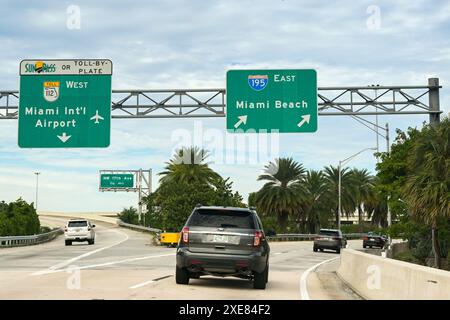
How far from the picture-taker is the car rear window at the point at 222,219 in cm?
1433

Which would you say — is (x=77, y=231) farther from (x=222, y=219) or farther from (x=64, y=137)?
→ (x=222, y=219)

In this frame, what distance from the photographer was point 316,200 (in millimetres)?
73875

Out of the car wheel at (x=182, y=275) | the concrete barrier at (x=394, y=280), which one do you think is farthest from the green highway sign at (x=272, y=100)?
the car wheel at (x=182, y=275)

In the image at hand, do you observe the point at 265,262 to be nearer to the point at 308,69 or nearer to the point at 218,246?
the point at 218,246

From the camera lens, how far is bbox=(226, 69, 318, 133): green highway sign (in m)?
26.8

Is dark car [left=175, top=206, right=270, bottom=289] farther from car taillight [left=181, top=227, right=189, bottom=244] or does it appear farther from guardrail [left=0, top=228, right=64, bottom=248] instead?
guardrail [left=0, top=228, right=64, bottom=248]

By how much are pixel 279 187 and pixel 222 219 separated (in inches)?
2214

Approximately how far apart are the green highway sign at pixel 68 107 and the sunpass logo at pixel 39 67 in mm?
47

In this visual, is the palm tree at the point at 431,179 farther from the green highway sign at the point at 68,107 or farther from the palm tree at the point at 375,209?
the palm tree at the point at 375,209

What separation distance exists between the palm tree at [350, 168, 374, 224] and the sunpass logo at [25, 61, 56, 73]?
176 feet

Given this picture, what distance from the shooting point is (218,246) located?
1404 cm

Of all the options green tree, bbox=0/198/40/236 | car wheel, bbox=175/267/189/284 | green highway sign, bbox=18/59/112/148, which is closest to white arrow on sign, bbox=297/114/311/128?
green highway sign, bbox=18/59/112/148
